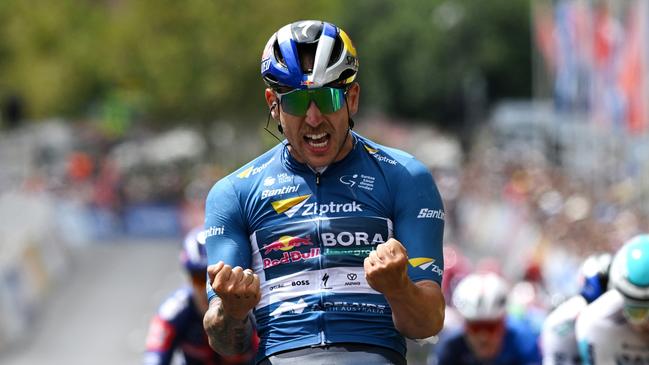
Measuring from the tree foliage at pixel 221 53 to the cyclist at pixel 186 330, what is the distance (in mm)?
32036

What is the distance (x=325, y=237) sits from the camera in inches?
168

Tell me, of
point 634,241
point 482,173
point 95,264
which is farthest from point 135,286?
point 634,241

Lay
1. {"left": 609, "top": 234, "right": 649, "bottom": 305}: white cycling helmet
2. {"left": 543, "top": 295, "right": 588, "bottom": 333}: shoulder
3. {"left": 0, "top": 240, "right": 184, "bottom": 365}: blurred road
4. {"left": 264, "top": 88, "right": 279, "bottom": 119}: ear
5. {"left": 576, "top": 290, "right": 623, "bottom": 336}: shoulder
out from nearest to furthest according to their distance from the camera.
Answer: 1. {"left": 264, "top": 88, "right": 279, "bottom": 119}: ear
2. {"left": 609, "top": 234, "right": 649, "bottom": 305}: white cycling helmet
3. {"left": 576, "top": 290, "right": 623, "bottom": 336}: shoulder
4. {"left": 543, "top": 295, "right": 588, "bottom": 333}: shoulder
5. {"left": 0, "top": 240, "right": 184, "bottom": 365}: blurred road

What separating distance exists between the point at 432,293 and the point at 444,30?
72042 millimetres

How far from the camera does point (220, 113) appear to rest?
58688mm

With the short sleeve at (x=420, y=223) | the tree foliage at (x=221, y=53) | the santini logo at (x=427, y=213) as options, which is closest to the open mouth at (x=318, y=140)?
the short sleeve at (x=420, y=223)

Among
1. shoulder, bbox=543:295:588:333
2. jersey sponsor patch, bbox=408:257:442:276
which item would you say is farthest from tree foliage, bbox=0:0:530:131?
jersey sponsor patch, bbox=408:257:442:276

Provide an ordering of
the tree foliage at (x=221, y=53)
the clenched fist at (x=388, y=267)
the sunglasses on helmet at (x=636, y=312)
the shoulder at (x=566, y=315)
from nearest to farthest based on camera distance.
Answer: the clenched fist at (x=388, y=267) < the sunglasses on helmet at (x=636, y=312) < the shoulder at (x=566, y=315) < the tree foliage at (x=221, y=53)

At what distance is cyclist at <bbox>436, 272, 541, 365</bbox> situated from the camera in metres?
8.41

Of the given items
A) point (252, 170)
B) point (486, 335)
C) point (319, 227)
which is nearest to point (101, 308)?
point (486, 335)

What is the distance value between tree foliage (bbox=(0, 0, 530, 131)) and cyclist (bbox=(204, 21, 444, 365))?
35439 mm

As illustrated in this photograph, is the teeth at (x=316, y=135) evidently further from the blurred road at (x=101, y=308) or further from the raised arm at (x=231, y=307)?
the blurred road at (x=101, y=308)

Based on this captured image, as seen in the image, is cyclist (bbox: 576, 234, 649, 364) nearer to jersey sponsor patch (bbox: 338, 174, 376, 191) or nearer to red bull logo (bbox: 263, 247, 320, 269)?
jersey sponsor patch (bbox: 338, 174, 376, 191)

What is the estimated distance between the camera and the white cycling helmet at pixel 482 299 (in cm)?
839
